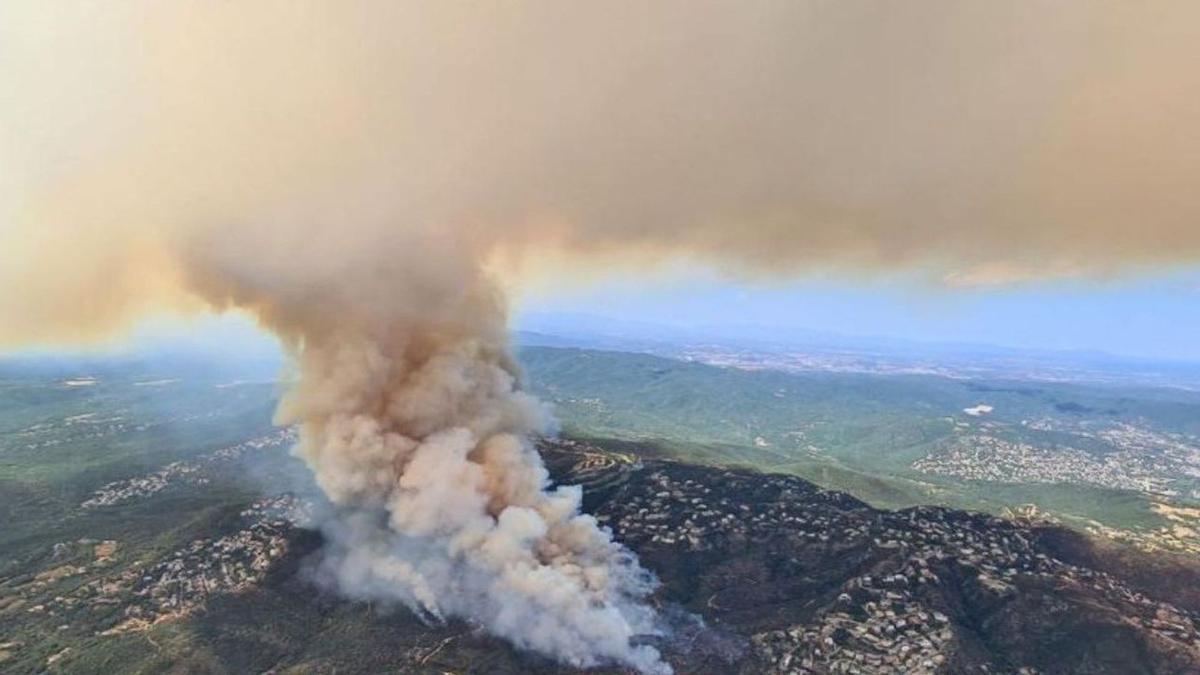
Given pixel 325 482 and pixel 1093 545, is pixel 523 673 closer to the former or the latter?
pixel 325 482

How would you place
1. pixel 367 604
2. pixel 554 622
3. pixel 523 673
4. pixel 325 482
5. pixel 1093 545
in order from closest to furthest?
pixel 523 673 < pixel 554 622 < pixel 367 604 < pixel 325 482 < pixel 1093 545

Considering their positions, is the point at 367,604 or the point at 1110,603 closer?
the point at 1110,603

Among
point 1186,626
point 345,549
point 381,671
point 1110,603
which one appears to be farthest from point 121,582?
point 1186,626

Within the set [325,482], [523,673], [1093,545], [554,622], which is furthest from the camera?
[1093,545]

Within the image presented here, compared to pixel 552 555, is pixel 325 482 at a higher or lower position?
higher

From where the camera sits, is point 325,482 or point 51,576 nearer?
point 325,482

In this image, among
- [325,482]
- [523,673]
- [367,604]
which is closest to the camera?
[523,673]

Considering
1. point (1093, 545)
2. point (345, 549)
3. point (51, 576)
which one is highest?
point (1093, 545)

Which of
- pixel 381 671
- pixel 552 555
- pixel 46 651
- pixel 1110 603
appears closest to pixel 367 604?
pixel 381 671

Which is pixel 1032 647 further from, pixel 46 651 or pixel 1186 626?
pixel 46 651
